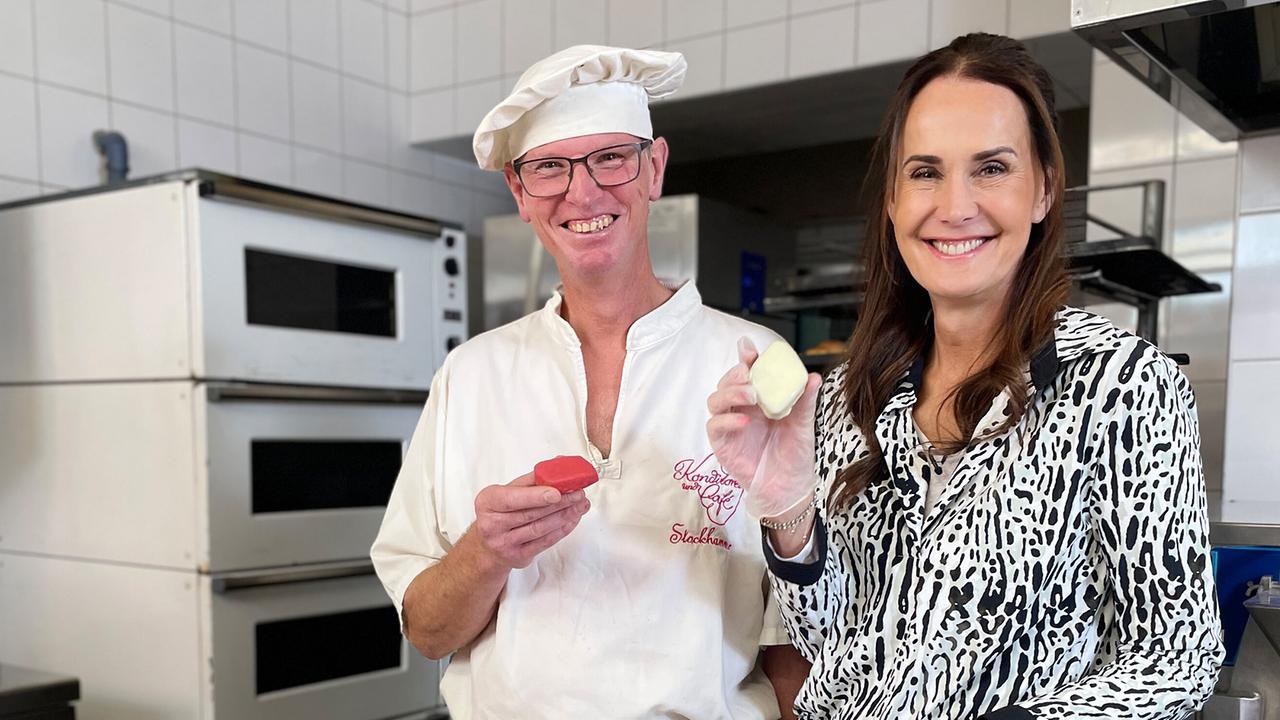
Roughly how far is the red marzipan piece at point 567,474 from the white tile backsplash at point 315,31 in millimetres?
2406

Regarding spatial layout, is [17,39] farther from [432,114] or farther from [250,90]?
[432,114]

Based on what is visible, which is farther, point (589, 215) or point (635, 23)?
point (635, 23)

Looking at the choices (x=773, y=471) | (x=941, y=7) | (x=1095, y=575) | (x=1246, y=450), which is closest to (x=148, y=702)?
(x=773, y=471)

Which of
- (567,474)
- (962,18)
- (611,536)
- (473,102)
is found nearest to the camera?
(567,474)

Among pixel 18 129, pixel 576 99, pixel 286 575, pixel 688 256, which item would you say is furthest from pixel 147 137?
pixel 576 99

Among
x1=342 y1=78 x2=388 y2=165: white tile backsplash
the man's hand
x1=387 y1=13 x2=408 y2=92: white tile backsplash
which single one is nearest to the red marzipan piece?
the man's hand

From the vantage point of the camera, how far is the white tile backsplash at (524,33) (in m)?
3.01

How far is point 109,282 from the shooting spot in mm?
2102

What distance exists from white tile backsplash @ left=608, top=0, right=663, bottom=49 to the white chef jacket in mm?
1758

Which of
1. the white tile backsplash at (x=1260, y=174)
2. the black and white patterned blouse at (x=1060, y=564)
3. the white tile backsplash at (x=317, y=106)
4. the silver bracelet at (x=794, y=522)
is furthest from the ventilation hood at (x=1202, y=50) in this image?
the white tile backsplash at (x=317, y=106)

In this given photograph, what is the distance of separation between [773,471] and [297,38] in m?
2.56

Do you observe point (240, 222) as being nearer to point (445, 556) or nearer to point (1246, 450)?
point (445, 556)

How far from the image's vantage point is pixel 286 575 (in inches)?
85.0

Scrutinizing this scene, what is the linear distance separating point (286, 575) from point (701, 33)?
5.70ft
